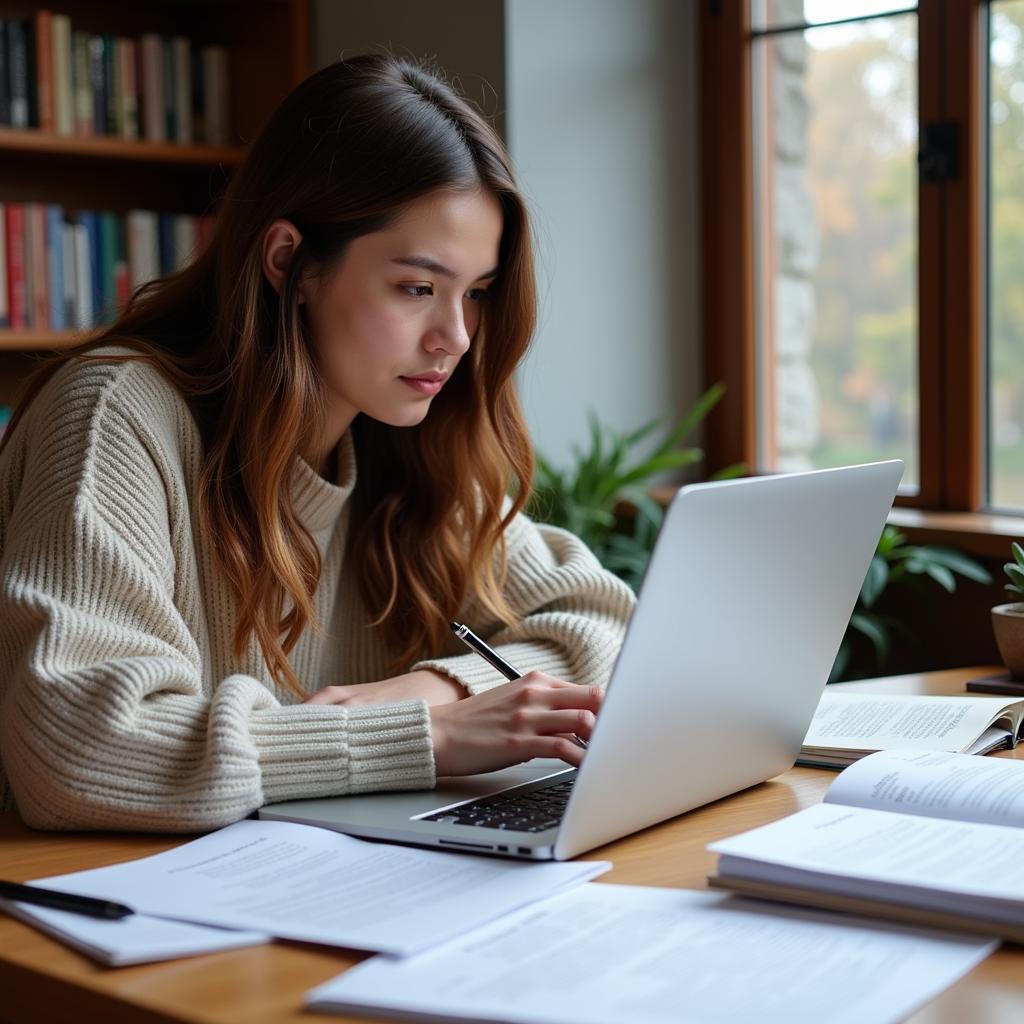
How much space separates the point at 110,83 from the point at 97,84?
0.03 metres

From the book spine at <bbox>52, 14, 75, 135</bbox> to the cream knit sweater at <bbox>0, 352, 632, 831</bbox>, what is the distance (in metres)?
1.65

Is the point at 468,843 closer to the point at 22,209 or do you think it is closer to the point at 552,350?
the point at 552,350

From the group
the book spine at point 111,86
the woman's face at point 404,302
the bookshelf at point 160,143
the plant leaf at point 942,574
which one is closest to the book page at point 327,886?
the woman's face at point 404,302

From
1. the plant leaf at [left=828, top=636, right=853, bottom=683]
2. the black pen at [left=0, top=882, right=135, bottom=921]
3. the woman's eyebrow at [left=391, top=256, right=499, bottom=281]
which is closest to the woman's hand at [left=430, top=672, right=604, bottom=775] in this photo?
the black pen at [left=0, top=882, right=135, bottom=921]

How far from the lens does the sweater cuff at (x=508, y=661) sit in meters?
1.40

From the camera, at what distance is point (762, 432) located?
117 inches

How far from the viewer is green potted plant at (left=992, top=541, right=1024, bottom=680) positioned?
1593mm

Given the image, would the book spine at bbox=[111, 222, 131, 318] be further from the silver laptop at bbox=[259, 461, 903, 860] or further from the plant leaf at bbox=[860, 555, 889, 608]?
the silver laptop at bbox=[259, 461, 903, 860]

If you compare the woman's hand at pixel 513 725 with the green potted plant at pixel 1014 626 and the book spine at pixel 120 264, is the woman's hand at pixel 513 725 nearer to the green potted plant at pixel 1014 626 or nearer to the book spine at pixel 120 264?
the green potted plant at pixel 1014 626

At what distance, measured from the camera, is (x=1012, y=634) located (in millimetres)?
1603

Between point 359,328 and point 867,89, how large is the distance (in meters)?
1.66

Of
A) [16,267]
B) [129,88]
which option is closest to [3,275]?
[16,267]

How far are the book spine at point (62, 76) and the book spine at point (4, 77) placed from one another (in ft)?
0.30

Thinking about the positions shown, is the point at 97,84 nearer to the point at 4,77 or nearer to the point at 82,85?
the point at 82,85
